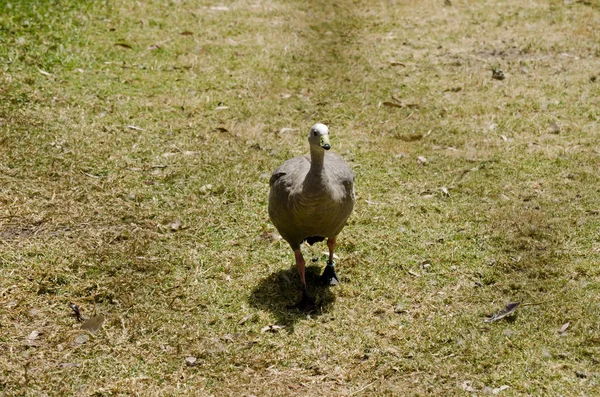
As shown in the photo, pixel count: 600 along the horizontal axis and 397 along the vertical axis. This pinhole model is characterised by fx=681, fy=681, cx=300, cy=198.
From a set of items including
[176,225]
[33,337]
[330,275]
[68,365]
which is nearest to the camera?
[68,365]

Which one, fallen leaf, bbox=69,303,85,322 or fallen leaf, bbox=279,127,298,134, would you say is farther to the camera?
fallen leaf, bbox=279,127,298,134

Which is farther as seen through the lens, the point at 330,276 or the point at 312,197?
the point at 330,276

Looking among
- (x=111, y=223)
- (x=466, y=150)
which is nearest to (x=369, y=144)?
(x=466, y=150)

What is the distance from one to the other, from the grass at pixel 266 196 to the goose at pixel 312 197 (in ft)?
2.22

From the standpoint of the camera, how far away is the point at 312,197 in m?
5.46

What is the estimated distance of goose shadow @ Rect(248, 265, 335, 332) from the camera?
600 centimetres

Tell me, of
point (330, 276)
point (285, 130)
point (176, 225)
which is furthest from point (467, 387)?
point (285, 130)

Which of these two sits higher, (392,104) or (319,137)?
(319,137)

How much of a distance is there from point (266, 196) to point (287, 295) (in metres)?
1.71

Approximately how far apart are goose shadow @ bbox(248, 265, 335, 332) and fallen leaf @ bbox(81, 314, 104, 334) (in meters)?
1.30

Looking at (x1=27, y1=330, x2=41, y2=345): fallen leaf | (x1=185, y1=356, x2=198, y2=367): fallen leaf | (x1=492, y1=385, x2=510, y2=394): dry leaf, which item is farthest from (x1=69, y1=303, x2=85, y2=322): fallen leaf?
(x1=492, y1=385, x2=510, y2=394): dry leaf

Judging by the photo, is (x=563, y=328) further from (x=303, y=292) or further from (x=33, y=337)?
(x=33, y=337)

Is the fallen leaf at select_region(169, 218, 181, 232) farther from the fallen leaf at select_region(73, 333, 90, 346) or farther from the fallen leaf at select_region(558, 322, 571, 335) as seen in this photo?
the fallen leaf at select_region(558, 322, 571, 335)

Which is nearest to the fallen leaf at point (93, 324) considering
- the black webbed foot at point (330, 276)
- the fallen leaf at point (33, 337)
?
the fallen leaf at point (33, 337)
